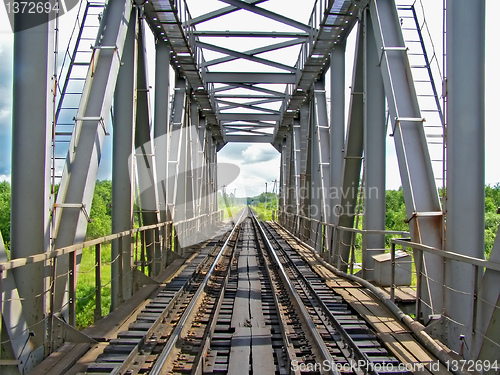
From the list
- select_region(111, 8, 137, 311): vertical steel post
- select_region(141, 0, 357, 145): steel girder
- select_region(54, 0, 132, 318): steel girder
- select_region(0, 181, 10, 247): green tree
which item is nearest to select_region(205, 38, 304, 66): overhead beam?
select_region(141, 0, 357, 145): steel girder

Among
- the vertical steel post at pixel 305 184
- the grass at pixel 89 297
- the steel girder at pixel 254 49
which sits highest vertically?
the steel girder at pixel 254 49

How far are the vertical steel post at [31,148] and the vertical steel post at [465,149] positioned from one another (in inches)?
167

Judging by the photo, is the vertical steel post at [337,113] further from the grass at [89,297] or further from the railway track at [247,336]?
the grass at [89,297]

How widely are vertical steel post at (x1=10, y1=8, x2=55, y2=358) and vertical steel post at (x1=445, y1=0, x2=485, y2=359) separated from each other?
4.25 m

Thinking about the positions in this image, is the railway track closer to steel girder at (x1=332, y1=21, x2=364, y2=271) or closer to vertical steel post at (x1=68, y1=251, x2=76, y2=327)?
vertical steel post at (x1=68, y1=251, x2=76, y2=327)

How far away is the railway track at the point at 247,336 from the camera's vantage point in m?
4.37

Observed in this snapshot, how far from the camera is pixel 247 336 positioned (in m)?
5.45

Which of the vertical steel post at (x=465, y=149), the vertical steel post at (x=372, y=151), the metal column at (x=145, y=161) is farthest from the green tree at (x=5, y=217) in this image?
the vertical steel post at (x=465, y=149)

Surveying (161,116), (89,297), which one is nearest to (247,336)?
(161,116)

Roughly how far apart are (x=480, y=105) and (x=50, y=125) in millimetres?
4524

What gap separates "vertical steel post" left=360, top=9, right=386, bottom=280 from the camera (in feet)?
27.8

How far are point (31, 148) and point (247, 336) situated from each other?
3239mm

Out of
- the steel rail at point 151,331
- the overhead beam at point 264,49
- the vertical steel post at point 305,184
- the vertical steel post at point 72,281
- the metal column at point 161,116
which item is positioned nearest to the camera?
the steel rail at point 151,331

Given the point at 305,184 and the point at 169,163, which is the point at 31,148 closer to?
the point at 169,163
